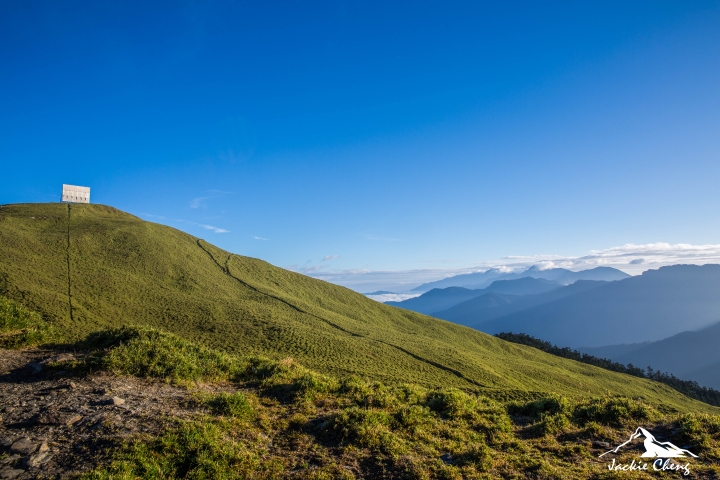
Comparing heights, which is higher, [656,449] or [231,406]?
[231,406]

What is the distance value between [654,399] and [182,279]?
351 ft

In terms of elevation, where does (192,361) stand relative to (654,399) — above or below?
above

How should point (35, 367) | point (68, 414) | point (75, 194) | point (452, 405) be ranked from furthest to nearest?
1. point (75, 194)
2. point (35, 367)
3. point (452, 405)
4. point (68, 414)

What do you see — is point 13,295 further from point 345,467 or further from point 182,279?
point 345,467

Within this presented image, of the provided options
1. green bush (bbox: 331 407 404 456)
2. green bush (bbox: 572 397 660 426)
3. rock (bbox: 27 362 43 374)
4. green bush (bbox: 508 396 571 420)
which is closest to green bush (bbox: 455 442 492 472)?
green bush (bbox: 331 407 404 456)

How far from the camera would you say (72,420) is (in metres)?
8.99

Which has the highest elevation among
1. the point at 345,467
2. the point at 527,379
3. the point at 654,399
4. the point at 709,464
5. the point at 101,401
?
the point at 101,401

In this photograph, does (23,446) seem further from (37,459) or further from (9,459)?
(37,459)

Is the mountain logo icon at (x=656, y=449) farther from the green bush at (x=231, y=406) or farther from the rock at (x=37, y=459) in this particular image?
the rock at (x=37, y=459)

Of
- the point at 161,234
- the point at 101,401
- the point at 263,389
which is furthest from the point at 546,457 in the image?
the point at 161,234

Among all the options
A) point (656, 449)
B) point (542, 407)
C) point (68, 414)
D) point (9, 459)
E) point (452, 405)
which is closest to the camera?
point (9, 459)

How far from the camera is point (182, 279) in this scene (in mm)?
76438

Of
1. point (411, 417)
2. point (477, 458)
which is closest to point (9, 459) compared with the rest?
point (411, 417)

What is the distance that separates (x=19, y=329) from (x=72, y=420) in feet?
42.4
